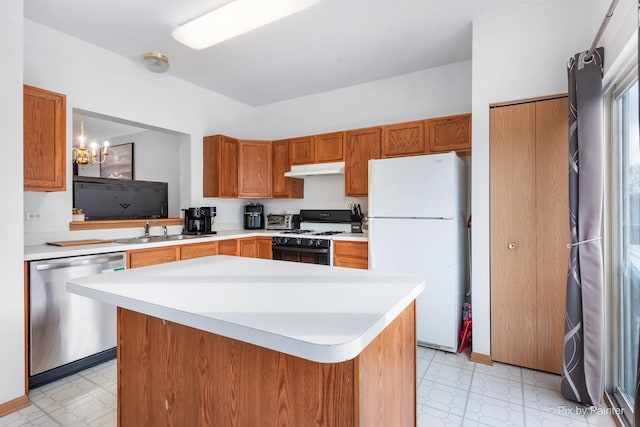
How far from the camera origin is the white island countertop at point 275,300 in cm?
78

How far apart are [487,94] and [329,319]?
2.44m

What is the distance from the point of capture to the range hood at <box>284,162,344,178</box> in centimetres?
374

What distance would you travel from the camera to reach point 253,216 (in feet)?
14.8

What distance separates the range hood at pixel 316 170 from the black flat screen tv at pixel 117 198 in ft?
5.28

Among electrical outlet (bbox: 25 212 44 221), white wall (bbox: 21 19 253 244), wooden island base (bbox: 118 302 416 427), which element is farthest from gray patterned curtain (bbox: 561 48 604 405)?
electrical outlet (bbox: 25 212 44 221)

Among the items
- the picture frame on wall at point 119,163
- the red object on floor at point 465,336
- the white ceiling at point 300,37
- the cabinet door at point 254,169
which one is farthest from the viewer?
the picture frame on wall at point 119,163

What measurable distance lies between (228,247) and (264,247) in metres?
0.47

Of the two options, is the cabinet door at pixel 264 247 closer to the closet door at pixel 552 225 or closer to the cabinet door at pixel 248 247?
the cabinet door at pixel 248 247

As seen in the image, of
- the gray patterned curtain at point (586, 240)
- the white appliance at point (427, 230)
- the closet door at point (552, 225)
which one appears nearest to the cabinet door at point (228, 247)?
the white appliance at point (427, 230)

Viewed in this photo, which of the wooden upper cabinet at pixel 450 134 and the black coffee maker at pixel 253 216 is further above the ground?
the wooden upper cabinet at pixel 450 134

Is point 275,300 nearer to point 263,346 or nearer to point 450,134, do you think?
point 263,346

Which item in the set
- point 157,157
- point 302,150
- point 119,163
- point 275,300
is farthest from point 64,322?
point 119,163

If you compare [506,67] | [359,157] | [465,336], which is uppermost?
[506,67]

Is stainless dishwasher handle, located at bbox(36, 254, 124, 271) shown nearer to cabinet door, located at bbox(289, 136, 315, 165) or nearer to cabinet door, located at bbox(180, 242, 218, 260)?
cabinet door, located at bbox(180, 242, 218, 260)
